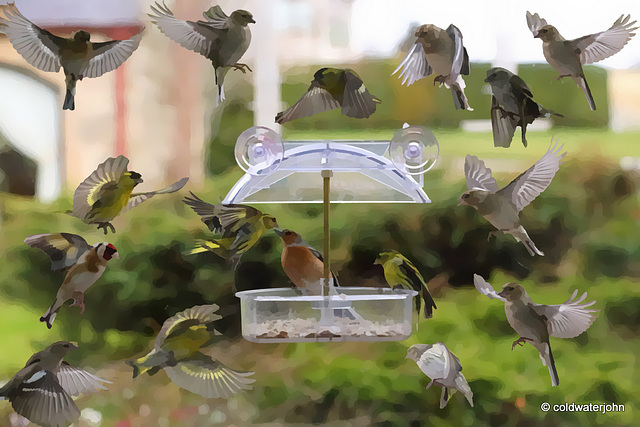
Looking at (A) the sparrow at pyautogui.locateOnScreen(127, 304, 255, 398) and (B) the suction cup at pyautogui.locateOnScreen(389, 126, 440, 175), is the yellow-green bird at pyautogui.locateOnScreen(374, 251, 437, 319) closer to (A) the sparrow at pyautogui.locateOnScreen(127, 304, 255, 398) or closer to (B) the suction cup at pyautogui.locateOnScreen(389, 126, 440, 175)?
(B) the suction cup at pyautogui.locateOnScreen(389, 126, 440, 175)

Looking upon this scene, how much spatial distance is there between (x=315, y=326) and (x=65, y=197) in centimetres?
73

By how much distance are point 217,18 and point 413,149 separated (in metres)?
0.57

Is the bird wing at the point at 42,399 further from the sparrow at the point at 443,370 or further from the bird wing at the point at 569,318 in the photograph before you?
the bird wing at the point at 569,318

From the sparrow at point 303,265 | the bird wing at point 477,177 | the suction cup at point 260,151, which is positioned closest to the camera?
the suction cup at point 260,151

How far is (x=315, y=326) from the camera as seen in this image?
121 centimetres

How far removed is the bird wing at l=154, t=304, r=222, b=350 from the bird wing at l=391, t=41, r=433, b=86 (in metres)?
0.72

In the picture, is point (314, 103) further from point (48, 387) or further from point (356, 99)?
point (48, 387)

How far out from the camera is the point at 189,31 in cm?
138

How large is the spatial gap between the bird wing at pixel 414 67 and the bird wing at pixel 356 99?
0.10m

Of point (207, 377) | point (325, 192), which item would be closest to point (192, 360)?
point (207, 377)

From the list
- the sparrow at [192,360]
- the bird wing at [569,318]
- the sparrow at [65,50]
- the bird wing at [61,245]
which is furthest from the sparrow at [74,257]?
the bird wing at [569,318]

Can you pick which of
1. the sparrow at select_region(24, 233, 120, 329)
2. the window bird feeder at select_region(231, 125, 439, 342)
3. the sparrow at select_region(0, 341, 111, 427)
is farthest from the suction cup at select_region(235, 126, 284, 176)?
the sparrow at select_region(0, 341, 111, 427)

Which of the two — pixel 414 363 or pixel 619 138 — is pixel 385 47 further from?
pixel 414 363

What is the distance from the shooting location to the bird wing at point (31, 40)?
4.54ft
